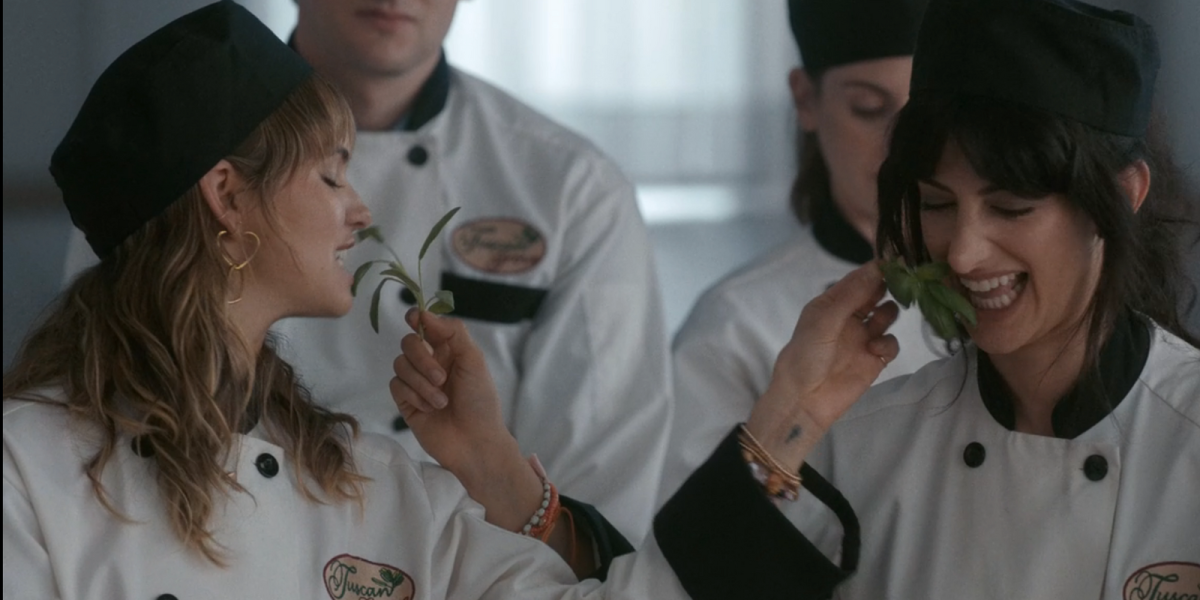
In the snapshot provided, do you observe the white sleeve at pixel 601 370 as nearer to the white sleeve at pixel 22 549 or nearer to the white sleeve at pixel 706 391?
the white sleeve at pixel 706 391

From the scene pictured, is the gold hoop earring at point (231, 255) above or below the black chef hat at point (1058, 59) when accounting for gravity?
below

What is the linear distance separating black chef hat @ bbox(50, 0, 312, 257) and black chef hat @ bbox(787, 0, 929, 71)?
959 millimetres

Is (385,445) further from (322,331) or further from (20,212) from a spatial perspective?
(20,212)

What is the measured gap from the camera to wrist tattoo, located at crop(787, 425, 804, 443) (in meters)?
1.45

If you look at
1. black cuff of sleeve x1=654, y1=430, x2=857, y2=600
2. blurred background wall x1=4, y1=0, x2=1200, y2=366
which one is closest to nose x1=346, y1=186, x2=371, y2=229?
black cuff of sleeve x1=654, y1=430, x2=857, y2=600

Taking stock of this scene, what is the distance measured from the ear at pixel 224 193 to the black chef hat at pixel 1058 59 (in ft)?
2.32

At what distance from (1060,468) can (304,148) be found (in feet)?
2.70

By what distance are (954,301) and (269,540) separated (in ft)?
2.30

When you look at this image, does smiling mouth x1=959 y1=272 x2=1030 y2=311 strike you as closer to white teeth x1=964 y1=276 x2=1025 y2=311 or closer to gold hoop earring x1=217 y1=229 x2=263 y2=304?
white teeth x1=964 y1=276 x2=1025 y2=311

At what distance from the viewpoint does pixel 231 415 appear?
1.47 metres

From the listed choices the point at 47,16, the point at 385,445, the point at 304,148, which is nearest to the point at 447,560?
the point at 385,445

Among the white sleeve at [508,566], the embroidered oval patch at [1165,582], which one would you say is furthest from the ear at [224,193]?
the embroidered oval patch at [1165,582]

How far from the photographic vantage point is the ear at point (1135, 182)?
1.37m

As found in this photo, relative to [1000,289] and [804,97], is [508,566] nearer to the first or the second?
[1000,289]
